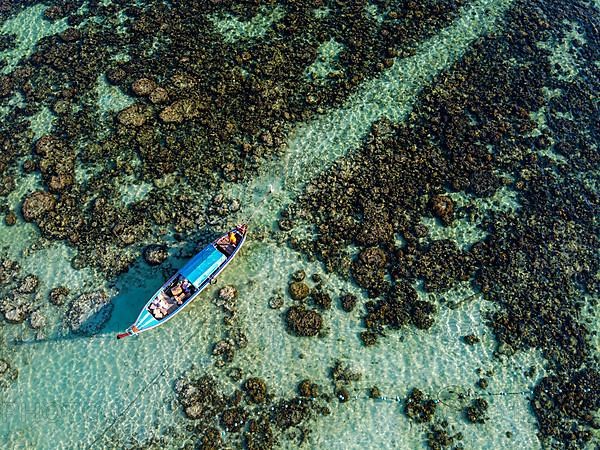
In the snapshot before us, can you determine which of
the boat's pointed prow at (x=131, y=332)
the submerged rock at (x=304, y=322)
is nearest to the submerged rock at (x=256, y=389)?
→ the submerged rock at (x=304, y=322)

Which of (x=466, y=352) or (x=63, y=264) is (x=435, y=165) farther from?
(x=63, y=264)

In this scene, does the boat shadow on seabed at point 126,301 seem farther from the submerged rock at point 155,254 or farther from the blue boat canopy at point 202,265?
the blue boat canopy at point 202,265

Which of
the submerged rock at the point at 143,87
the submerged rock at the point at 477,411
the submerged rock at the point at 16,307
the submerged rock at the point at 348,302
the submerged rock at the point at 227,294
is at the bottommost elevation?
the submerged rock at the point at 477,411

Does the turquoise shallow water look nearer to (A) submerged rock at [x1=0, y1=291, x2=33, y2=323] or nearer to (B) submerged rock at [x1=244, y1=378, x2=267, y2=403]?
(B) submerged rock at [x1=244, y1=378, x2=267, y2=403]

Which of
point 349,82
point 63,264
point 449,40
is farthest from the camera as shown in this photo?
point 449,40

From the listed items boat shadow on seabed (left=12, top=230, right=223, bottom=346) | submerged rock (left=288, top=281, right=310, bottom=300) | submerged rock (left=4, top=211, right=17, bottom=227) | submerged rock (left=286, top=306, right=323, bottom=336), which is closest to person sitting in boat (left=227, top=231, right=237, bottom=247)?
boat shadow on seabed (left=12, top=230, right=223, bottom=346)

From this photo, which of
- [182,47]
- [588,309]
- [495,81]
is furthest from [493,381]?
[182,47]
